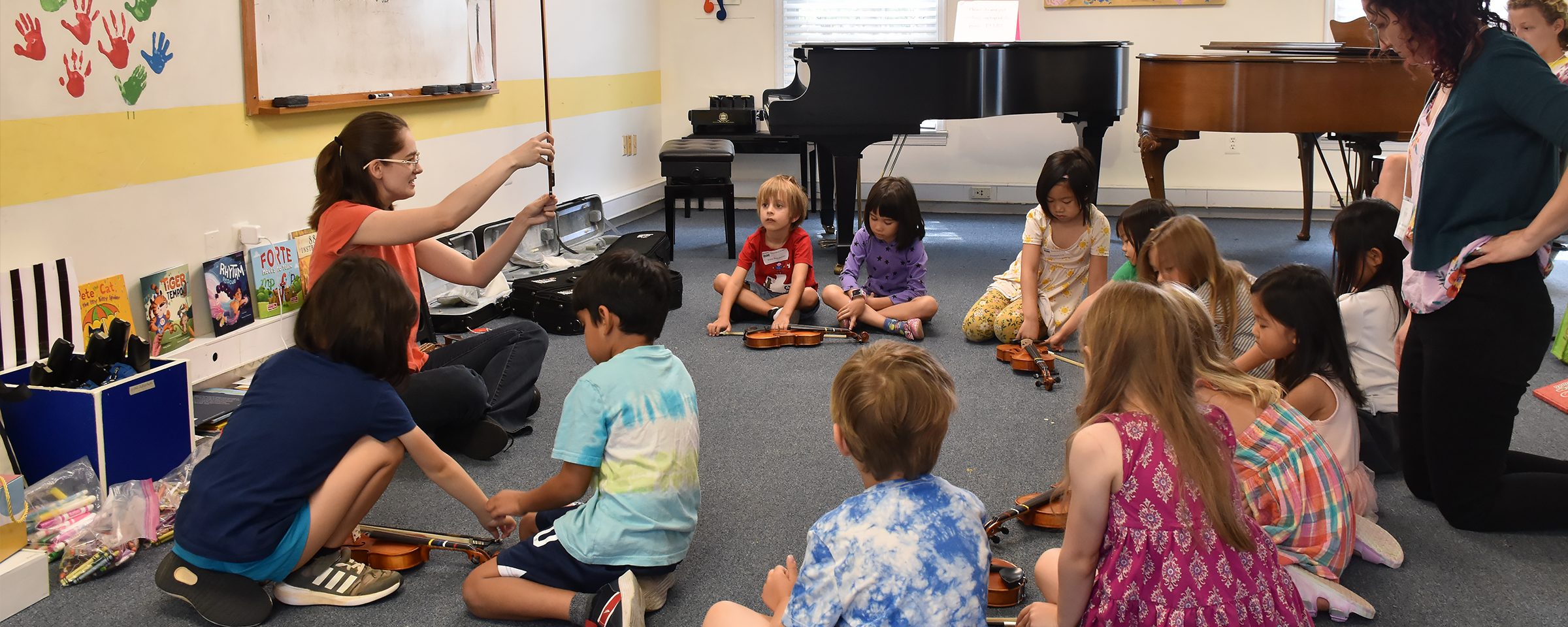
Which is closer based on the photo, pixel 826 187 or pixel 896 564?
pixel 896 564

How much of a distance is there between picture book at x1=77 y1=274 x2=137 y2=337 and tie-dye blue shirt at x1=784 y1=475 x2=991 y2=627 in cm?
216

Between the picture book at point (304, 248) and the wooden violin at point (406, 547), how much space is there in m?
1.74

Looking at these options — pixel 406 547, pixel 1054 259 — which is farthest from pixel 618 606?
pixel 1054 259

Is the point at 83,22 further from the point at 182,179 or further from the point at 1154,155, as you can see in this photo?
the point at 1154,155

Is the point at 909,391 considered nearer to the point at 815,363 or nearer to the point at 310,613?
the point at 310,613

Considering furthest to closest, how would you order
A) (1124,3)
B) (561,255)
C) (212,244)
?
(1124,3) → (561,255) → (212,244)

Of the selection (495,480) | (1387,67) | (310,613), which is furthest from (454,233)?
(1387,67)

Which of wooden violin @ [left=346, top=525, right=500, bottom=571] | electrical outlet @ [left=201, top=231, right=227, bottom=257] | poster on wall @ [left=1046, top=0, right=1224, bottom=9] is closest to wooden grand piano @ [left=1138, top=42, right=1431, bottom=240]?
poster on wall @ [left=1046, top=0, right=1224, bottom=9]

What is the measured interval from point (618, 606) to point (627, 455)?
25 centimetres

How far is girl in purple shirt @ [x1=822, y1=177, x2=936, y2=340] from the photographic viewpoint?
394 cm

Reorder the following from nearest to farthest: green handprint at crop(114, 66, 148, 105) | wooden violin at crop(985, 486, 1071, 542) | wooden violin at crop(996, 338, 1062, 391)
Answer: wooden violin at crop(985, 486, 1071, 542) < green handprint at crop(114, 66, 148, 105) < wooden violin at crop(996, 338, 1062, 391)

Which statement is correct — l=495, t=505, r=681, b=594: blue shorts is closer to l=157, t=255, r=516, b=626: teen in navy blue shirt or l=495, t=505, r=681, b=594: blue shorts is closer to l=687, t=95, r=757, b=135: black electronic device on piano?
l=157, t=255, r=516, b=626: teen in navy blue shirt

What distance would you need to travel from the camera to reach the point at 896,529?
139 centimetres

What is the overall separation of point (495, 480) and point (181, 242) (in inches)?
52.7
